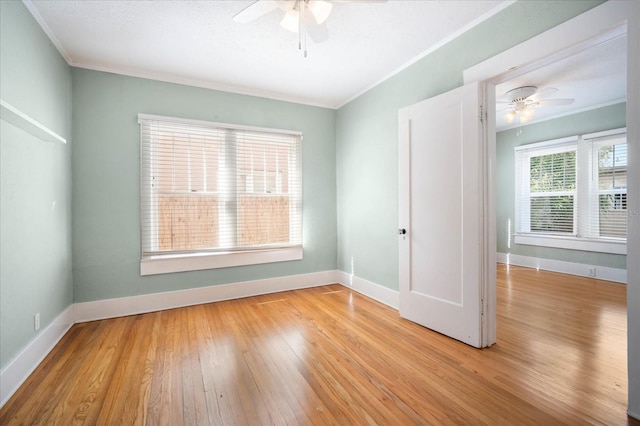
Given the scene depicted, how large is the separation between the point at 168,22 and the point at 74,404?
2.83 meters

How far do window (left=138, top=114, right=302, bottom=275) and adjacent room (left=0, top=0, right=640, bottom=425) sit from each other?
25 millimetres

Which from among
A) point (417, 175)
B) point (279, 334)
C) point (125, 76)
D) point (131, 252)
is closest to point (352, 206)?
point (417, 175)

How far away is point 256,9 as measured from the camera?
1.87 metres

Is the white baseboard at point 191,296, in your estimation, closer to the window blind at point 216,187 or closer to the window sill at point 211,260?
the window sill at point 211,260

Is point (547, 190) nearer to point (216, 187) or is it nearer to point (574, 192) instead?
point (574, 192)

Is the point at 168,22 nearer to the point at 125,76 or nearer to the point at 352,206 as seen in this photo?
the point at 125,76

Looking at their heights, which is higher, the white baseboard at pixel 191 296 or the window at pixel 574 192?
the window at pixel 574 192

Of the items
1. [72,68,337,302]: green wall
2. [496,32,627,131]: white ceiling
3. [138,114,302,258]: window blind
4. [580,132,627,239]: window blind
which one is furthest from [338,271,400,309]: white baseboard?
[580,132,627,239]: window blind

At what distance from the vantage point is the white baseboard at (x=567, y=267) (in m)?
4.30

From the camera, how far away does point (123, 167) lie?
10.4 ft

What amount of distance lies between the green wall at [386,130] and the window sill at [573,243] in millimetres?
3772

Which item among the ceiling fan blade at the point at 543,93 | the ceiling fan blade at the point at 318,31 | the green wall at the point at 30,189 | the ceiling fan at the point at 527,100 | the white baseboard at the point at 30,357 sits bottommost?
the white baseboard at the point at 30,357

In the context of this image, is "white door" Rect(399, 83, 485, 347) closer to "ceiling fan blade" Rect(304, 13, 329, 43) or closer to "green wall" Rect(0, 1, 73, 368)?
"ceiling fan blade" Rect(304, 13, 329, 43)

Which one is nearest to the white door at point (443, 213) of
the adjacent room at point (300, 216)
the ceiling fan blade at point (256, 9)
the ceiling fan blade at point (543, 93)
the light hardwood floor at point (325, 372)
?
the adjacent room at point (300, 216)
